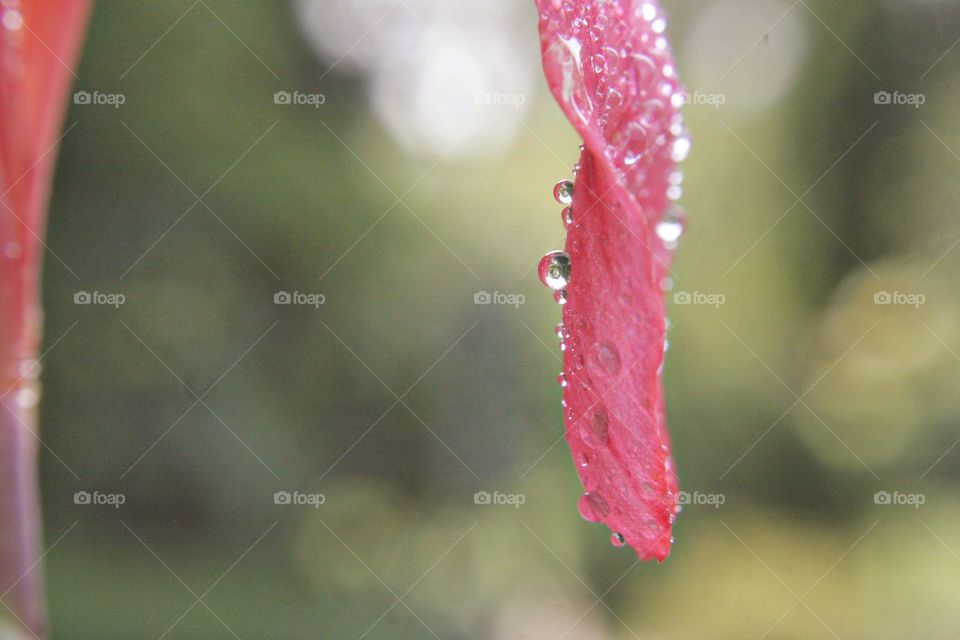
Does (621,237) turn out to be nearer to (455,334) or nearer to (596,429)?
(596,429)

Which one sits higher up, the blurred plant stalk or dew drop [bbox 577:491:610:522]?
the blurred plant stalk

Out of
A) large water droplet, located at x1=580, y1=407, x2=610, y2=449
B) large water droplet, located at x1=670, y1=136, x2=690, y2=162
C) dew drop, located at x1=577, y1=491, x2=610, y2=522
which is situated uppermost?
large water droplet, located at x1=670, y1=136, x2=690, y2=162

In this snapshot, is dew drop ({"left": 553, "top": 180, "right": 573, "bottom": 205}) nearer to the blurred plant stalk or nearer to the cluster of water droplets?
the cluster of water droplets

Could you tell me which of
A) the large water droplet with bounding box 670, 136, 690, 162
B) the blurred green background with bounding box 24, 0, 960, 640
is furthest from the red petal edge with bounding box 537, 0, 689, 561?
the blurred green background with bounding box 24, 0, 960, 640

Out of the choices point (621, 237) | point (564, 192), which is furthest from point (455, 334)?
point (621, 237)

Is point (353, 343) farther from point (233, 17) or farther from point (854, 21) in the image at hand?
point (854, 21)

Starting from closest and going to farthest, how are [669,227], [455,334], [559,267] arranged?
1. [669,227]
2. [559,267]
3. [455,334]

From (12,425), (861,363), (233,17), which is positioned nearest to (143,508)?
(233,17)
